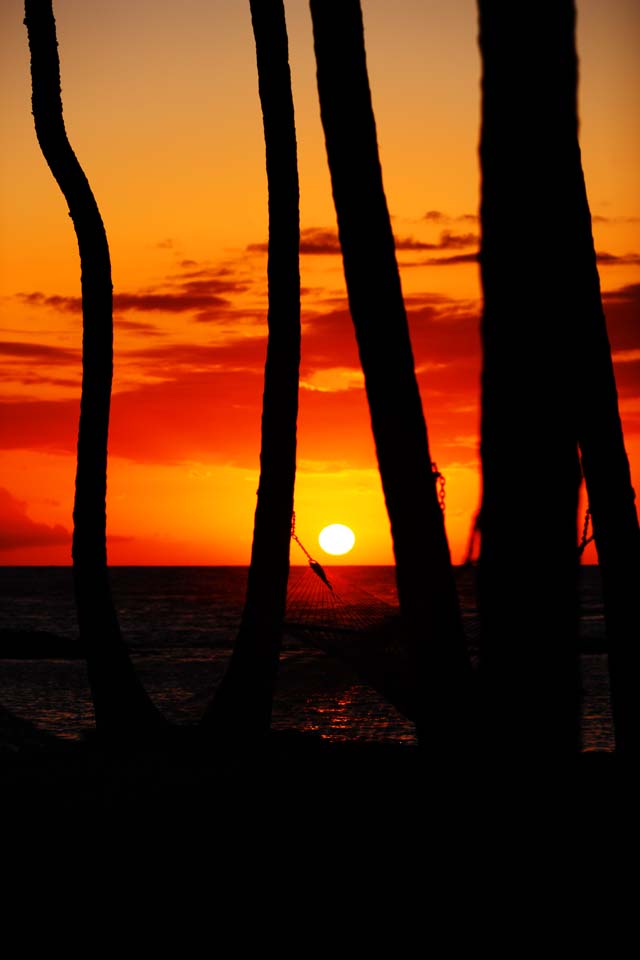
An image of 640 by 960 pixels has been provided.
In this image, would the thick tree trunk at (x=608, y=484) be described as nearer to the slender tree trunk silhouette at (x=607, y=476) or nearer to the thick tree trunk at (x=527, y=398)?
the slender tree trunk silhouette at (x=607, y=476)

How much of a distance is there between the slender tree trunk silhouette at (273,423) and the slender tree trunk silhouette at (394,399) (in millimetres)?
3347

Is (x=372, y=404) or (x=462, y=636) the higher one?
(x=372, y=404)

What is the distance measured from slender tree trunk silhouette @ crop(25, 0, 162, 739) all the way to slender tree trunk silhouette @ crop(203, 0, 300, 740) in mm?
782

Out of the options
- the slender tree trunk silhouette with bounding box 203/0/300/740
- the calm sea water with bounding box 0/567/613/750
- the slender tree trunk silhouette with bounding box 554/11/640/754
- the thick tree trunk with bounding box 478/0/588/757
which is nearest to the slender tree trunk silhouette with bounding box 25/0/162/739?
the slender tree trunk silhouette with bounding box 203/0/300/740

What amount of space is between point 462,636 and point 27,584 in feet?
344

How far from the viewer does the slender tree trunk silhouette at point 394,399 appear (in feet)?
13.5

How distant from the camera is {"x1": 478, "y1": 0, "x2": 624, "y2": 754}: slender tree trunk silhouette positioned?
323 cm

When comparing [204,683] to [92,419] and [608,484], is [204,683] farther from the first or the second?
[608,484]

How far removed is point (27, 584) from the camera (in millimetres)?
104812

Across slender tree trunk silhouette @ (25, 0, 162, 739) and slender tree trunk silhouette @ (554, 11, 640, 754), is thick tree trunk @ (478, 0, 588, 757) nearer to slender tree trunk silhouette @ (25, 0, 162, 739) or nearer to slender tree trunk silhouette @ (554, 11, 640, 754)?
slender tree trunk silhouette @ (554, 11, 640, 754)

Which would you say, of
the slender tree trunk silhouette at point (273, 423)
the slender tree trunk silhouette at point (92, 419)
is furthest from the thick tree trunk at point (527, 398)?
the slender tree trunk silhouette at point (92, 419)

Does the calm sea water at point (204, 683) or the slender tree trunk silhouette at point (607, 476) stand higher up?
the slender tree trunk silhouette at point (607, 476)

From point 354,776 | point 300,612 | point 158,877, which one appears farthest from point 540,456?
point 300,612

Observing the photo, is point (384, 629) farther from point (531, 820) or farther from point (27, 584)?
point (27, 584)
